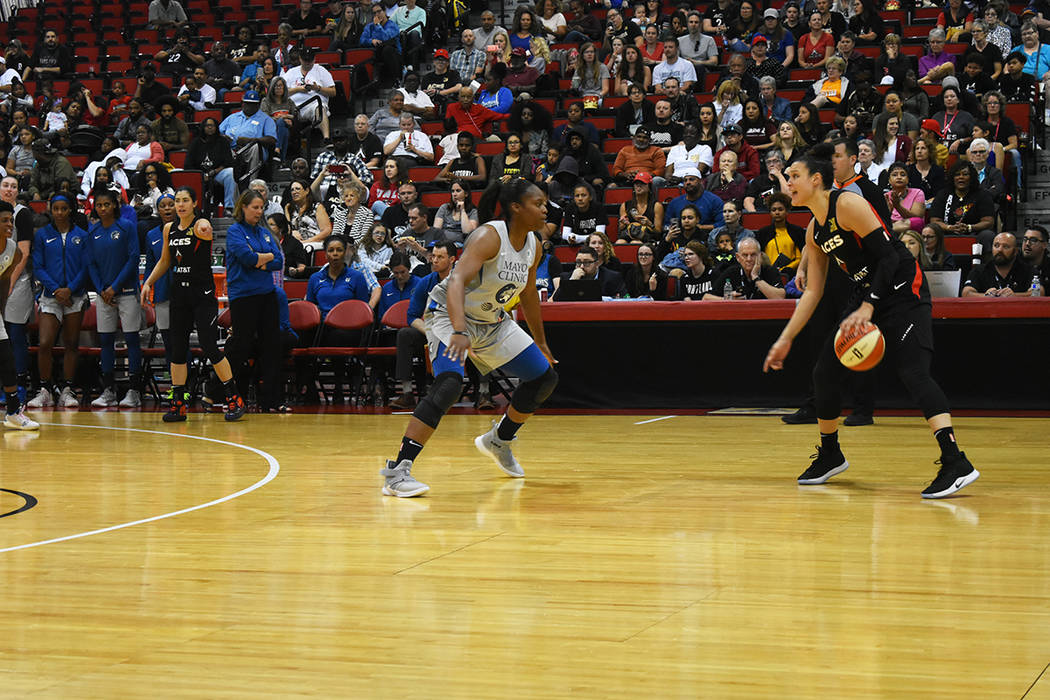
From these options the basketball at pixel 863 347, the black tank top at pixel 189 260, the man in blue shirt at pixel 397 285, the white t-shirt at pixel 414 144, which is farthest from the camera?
the white t-shirt at pixel 414 144

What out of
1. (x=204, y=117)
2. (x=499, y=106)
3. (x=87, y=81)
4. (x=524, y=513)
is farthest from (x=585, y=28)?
(x=524, y=513)

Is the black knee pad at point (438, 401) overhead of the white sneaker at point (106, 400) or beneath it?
overhead

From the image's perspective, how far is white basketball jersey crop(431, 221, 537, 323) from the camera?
683 cm

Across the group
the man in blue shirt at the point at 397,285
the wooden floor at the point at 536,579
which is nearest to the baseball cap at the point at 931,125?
the man in blue shirt at the point at 397,285

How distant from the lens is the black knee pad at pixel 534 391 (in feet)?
23.4

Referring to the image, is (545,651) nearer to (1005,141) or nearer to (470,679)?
(470,679)

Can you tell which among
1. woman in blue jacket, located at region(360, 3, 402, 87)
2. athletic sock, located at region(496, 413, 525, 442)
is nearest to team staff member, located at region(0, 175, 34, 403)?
athletic sock, located at region(496, 413, 525, 442)

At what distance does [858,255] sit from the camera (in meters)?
6.53

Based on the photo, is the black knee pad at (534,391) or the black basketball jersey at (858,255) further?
the black knee pad at (534,391)

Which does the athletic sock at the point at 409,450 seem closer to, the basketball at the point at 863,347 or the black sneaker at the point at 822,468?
the black sneaker at the point at 822,468

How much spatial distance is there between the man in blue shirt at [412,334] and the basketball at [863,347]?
5694 mm

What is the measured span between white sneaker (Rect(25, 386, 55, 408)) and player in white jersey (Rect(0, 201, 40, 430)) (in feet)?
6.78

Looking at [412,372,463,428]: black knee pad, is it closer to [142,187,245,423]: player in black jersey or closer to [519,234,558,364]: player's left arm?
[519,234,558,364]: player's left arm

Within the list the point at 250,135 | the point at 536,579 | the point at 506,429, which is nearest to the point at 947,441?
the point at 506,429
